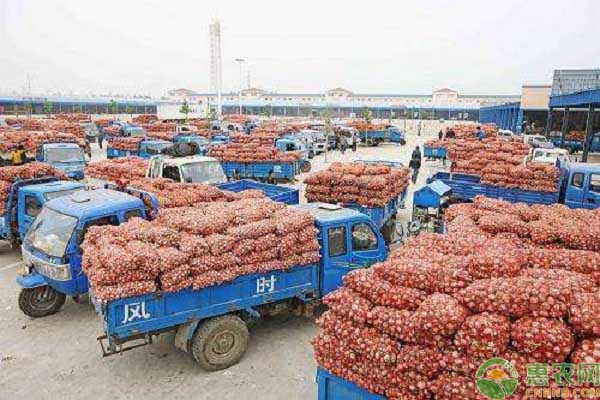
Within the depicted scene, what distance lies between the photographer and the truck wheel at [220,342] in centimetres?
737

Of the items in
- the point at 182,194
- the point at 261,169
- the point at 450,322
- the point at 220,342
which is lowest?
the point at 220,342

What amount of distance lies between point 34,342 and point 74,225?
2377 mm

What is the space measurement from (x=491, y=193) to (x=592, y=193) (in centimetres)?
342

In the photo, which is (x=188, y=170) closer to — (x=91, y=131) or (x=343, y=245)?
(x=343, y=245)

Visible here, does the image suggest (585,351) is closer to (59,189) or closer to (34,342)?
(34,342)

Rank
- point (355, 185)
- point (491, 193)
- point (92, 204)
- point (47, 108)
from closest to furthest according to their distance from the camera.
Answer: point (92, 204) → point (355, 185) → point (491, 193) → point (47, 108)

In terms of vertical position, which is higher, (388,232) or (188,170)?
(188,170)

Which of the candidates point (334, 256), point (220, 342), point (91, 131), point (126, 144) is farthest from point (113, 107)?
point (220, 342)

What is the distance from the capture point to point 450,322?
14.7ft

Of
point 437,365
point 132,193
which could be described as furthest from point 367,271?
point 132,193

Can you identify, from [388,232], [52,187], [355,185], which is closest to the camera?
[52,187]

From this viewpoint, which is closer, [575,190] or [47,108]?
[575,190]

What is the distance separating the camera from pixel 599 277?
18.2 feet

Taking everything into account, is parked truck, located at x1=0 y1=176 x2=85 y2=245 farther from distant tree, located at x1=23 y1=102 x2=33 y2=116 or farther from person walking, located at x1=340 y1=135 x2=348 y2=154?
distant tree, located at x1=23 y1=102 x2=33 y2=116
